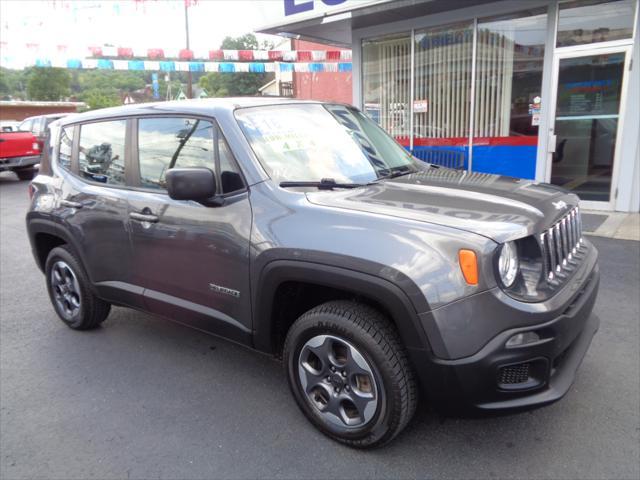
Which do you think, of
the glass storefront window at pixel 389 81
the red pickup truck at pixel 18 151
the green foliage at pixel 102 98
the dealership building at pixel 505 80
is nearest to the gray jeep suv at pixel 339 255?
the dealership building at pixel 505 80

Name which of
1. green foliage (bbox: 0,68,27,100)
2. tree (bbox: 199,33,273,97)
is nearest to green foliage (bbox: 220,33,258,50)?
tree (bbox: 199,33,273,97)

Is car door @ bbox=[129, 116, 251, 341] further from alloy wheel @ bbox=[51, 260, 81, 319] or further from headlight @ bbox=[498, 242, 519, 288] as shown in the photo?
headlight @ bbox=[498, 242, 519, 288]

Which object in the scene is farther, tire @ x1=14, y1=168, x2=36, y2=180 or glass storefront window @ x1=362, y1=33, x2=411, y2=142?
tire @ x1=14, y1=168, x2=36, y2=180

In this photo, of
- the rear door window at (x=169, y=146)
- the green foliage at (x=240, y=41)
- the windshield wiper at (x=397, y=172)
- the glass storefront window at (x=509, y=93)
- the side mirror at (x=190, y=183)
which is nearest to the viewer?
the side mirror at (x=190, y=183)

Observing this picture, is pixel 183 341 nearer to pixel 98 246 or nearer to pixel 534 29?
pixel 98 246

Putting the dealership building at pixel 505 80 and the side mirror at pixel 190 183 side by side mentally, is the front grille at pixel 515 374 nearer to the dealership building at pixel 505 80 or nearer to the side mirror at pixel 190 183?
the side mirror at pixel 190 183

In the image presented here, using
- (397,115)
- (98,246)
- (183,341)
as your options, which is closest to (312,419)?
(183,341)

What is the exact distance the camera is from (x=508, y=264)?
2.30 meters

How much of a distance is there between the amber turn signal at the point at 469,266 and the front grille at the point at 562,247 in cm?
45

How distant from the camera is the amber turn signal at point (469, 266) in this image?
7.20ft

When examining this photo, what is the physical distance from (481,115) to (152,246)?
24.1ft

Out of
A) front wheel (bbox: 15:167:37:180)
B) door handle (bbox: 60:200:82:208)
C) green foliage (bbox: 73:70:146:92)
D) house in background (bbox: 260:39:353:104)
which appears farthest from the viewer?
green foliage (bbox: 73:70:146:92)

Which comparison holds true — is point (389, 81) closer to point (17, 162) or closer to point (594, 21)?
point (594, 21)

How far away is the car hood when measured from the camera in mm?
2359
